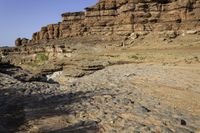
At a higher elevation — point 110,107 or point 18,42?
point 18,42

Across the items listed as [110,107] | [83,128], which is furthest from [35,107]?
[83,128]

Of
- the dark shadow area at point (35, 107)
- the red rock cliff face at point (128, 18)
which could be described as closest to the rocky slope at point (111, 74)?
the dark shadow area at point (35, 107)

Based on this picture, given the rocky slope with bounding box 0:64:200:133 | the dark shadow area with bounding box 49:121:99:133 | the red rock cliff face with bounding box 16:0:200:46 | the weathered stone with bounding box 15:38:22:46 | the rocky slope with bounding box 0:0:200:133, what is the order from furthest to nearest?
1. the weathered stone with bounding box 15:38:22:46
2. the red rock cliff face with bounding box 16:0:200:46
3. the rocky slope with bounding box 0:0:200:133
4. the rocky slope with bounding box 0:64:200:133
5. the dark shadow area with bounding box 49:121:99:133

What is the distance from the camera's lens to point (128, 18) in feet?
174

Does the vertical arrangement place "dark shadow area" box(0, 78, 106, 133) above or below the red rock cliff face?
below

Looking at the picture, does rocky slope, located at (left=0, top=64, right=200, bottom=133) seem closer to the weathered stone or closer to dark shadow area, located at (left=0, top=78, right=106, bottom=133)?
dark shadow area, located at (left=0, top=78, right=106, bottom=133)

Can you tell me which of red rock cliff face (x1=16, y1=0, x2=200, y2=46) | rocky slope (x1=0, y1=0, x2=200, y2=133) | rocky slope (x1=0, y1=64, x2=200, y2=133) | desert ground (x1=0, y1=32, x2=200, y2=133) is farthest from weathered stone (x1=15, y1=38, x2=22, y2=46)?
rocky slope (x1=0, y1=64, x2=200, y2=133)

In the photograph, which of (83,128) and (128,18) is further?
(128,18)

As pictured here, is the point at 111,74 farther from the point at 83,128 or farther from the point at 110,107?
the point at 83,128

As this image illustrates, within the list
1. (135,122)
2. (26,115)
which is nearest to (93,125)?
(135,122)

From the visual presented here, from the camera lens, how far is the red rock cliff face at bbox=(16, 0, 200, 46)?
48.1 metres

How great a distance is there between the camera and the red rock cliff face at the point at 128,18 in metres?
48.1

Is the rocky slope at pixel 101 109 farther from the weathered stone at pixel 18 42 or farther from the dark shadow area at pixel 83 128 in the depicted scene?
the weathered stone at pixel 18 42

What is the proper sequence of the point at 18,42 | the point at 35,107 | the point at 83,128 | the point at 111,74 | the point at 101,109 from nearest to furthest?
the point at 83,128
the point at 101,109
the point at 35,107
the point at 111,74
the point at 18,42
